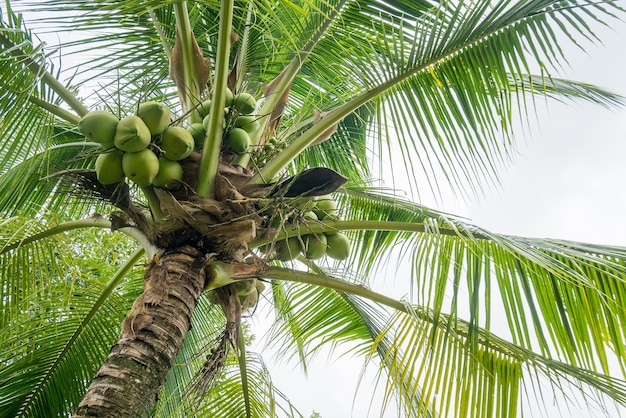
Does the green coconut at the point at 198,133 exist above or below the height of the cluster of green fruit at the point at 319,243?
above

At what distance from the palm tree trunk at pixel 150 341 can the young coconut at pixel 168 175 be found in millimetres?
246

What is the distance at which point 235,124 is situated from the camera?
8.05 ft

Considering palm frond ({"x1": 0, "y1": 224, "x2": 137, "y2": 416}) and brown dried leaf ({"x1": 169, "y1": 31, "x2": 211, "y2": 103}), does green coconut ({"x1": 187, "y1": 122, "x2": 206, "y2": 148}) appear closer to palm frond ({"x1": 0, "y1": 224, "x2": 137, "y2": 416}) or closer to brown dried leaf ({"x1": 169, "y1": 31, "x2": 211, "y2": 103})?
brown dried leaf ({"x1": 169, "y1": 31, "x2": 211, "y2": 103})

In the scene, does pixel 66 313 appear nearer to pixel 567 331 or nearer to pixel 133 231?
pixel 133 231

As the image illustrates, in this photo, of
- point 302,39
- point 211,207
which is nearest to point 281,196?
point 211,207

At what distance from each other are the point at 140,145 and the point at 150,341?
26.5 inches

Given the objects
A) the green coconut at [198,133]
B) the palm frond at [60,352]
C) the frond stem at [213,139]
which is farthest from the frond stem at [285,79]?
the palm frond at [60,352]

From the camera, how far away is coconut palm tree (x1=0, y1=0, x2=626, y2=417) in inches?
78.8

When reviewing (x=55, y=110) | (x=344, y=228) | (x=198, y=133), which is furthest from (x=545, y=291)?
(x=55, y=110)

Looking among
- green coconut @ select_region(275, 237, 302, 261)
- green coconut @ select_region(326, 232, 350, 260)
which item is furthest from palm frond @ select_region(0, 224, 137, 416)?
green coconut @ select_region(326, 232, 350, 260)

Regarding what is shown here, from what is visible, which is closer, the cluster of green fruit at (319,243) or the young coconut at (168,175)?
the young coconut at (168,175)

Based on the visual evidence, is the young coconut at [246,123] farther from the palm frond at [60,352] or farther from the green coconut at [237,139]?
the palm frond at [60,352]

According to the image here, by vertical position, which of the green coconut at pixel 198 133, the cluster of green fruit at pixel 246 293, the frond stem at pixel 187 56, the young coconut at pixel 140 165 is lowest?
the cluster of green fruit at pixel 246 293

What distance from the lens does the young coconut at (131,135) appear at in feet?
6.26
